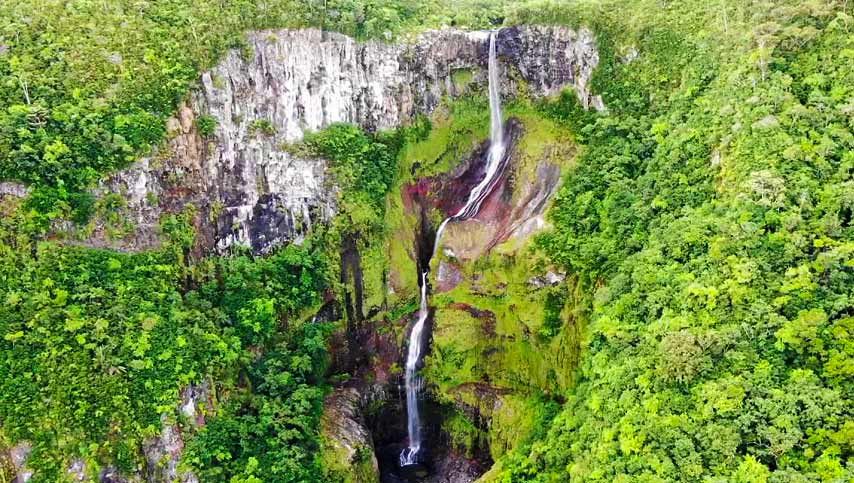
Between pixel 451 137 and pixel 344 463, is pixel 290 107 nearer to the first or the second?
pixel 451 137

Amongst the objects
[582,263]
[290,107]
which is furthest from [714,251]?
[290,107]

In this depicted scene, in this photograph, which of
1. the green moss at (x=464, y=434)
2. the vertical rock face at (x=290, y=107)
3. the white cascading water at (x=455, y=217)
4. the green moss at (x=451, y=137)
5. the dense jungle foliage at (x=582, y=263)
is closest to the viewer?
the dense jungle foliage at (x=582, y=263)

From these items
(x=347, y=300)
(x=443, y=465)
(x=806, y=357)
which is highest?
(x=806, y=357)

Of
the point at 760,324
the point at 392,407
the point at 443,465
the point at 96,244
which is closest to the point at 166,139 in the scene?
the point at 96,244

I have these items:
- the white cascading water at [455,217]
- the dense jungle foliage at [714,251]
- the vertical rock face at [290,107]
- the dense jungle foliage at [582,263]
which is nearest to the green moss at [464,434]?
the dense jungle foliage at [582,263]

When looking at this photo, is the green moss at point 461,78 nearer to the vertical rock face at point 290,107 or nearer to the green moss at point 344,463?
the vertical rock face at point 290,107

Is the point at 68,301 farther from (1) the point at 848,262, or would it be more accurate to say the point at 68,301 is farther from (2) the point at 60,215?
(1) the point at 848,262
